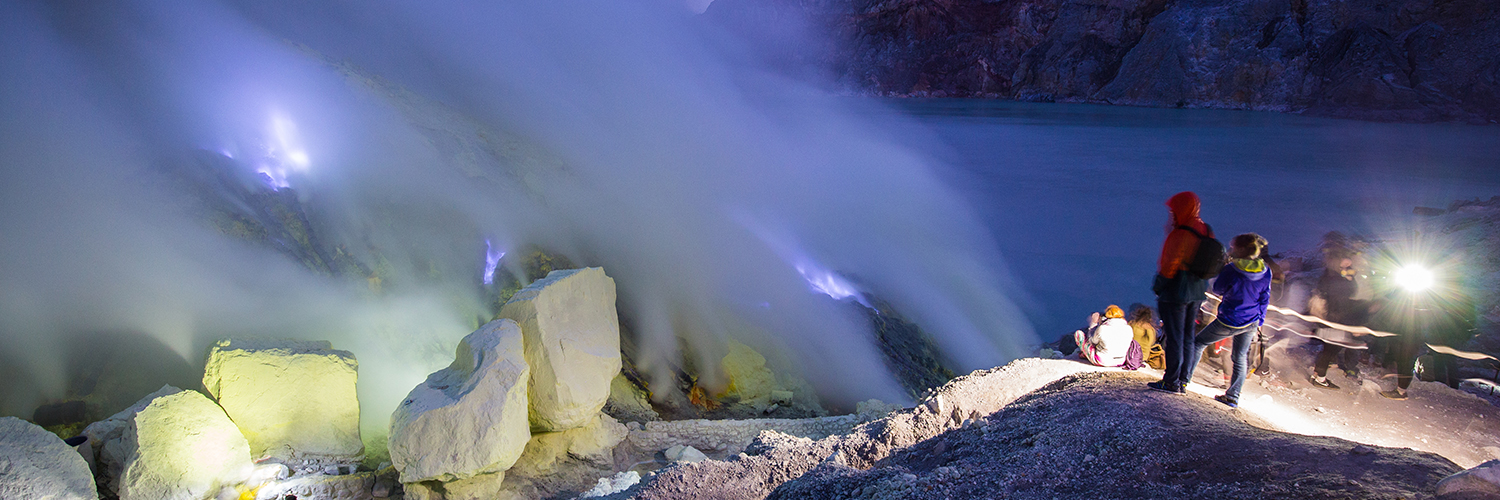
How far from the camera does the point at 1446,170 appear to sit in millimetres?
12758

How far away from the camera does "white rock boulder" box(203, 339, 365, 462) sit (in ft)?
14.9

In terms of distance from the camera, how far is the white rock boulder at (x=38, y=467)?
137 inches

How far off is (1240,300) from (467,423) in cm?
452

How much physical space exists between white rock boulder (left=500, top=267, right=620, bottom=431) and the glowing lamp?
5692mm

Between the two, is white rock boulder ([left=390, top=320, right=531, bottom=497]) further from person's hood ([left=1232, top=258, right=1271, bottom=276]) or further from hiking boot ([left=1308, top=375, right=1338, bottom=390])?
hiking boot ([left=1308, top=375, right=1338, bottom=390])

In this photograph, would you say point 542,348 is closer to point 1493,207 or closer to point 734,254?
point 734,254

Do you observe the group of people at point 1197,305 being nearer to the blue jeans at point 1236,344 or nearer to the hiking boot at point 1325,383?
the blue jeans at point 1236,344

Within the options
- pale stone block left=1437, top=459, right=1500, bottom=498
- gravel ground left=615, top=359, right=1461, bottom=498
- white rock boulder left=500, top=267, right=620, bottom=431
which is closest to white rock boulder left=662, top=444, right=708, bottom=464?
white rock boulder left=500, top=267, right=620, bottom=431

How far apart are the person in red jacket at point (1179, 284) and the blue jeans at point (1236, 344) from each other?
2.7 inches

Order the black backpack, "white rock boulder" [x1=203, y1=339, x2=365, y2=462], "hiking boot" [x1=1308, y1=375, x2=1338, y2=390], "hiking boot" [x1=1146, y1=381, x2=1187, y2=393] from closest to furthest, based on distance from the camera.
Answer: the black backpack, "hiking boot" [x1=1146, y1=381, x2=1187, y2=393], "hiking boot" [x1=1308, y1=375, x2=1338, y2=390], "white rock boulder" [x1=203, y1=339, x2=365, y2=462]

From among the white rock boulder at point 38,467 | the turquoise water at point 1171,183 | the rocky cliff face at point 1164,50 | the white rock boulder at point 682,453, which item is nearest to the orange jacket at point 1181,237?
the white rock boulder at point 682,453

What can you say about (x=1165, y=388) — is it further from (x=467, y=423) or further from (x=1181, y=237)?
(x=467, y=423)

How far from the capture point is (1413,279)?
4.20m

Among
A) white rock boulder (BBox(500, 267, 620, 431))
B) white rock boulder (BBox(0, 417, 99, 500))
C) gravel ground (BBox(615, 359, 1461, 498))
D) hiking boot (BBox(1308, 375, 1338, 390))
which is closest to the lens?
gravel ground (BBox(615, 359, 1461, 498))
